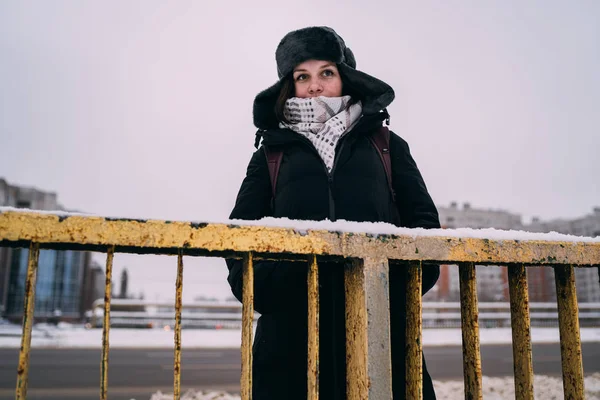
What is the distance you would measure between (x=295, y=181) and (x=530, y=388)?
95 centimetres

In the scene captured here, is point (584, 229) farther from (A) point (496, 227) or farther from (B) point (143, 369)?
(B) point (143, 369)

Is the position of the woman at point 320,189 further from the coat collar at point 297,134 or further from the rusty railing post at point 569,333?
the rusty railing post at point 569,333

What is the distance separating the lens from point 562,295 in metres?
1.40

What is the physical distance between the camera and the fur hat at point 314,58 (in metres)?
1.89

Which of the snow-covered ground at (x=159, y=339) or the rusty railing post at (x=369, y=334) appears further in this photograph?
the snow-covered ground at (x=159, y=339)

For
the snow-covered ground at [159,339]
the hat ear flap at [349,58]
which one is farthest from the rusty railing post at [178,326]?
the snow-covered ground at [159,339]

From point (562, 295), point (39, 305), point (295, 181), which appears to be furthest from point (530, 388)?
point (39, 305)

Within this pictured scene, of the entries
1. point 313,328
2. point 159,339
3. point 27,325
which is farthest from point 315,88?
point 159,339

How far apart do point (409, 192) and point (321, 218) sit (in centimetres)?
37

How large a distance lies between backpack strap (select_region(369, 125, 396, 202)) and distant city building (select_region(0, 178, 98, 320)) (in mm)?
27428

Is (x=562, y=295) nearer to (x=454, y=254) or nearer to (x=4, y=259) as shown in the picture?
(x=454, y=254)

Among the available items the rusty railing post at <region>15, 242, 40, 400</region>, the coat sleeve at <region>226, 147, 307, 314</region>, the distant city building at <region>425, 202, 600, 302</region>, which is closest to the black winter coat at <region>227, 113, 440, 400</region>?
the coat sleeve at <region>226, 147, 307, 314</region>

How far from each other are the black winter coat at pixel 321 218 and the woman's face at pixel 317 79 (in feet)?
0.73

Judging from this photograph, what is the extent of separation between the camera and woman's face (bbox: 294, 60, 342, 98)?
1921 mm
